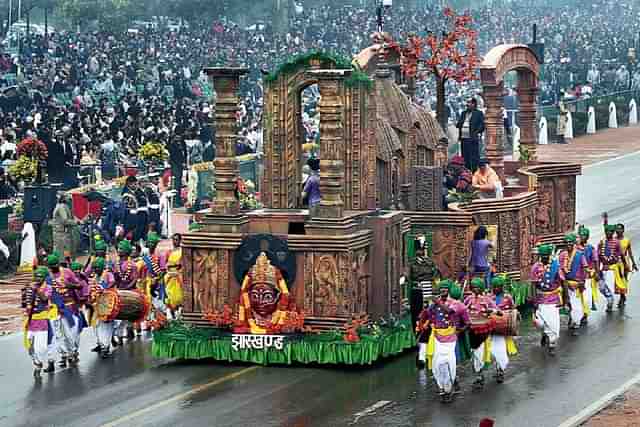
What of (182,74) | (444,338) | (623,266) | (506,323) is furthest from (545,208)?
(182,74)

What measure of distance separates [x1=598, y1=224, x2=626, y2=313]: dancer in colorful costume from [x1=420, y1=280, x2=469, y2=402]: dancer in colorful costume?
20.4 feet

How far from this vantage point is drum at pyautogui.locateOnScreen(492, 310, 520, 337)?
21688 millimetres

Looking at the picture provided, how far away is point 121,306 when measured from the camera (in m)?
23.7

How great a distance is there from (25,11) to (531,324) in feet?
130

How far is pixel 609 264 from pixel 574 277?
205 cm

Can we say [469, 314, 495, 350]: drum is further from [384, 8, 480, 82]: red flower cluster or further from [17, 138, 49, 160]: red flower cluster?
[17, 138, 49, 160]: red flower cluster

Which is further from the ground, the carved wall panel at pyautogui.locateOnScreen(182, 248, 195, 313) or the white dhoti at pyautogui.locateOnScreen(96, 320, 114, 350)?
the carved wall panel at pyautogui.locateOnScreen(182, 248, 195, 313)

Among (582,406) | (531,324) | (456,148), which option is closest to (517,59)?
(531,324)

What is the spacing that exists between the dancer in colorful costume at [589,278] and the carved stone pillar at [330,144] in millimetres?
4263

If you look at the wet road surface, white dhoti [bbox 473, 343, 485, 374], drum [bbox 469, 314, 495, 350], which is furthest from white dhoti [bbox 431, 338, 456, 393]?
white dhoti [bbox 473, 343, 485, 374]

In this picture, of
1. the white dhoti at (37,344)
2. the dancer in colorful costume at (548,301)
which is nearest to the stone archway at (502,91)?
the dancer in colorful costume at (548,301)

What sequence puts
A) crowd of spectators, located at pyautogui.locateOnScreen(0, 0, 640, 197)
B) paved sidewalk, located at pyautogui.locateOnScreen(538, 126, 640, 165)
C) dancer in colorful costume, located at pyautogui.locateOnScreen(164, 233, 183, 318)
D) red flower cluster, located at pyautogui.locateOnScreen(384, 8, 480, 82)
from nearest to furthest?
dancer in colorful costume, located at pyautogui.locateOnScreen(164, 233, 183, 318), red flower cluster, located at pyautogui.locateOnScreen(384, 8, 480, 82), crowd of spectators, located at pyautogui.locateOnScreen(0, 0, 640, 197), paved sidewalk, located at pyautogui.locateOnScreen(538, 126, 640, 165)

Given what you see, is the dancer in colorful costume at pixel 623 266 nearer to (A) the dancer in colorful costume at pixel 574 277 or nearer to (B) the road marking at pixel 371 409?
(A) the dancer in colorful costume at pixel 574 277

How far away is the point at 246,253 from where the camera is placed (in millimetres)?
23172
